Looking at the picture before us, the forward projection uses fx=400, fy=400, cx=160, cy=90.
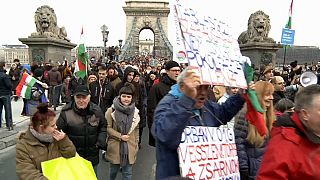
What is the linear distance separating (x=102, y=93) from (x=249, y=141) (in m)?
5.50

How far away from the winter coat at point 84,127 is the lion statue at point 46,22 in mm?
16438

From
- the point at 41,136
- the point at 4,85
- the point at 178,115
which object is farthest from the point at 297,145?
the point at 4,85

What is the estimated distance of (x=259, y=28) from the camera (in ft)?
72.6

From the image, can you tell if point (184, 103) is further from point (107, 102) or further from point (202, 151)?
point (107, 102)

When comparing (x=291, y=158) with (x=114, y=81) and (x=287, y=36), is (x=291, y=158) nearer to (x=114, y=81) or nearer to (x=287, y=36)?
(x=114, y=81)

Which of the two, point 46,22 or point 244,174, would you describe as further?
point 46,22

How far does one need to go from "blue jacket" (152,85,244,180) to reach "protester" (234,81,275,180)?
1.24 ft

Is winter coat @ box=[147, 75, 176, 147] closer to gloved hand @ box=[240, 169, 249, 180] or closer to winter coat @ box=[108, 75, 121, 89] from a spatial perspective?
winter coat @ box=[108, 75, 121, 89]

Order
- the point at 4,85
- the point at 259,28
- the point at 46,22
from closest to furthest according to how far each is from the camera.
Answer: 1. the point at 4,85
2. the point at 46,22
3. the point at 259,28

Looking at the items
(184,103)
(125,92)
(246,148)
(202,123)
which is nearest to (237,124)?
(246,148)

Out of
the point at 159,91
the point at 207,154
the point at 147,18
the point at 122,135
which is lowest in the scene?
the point at 122,135

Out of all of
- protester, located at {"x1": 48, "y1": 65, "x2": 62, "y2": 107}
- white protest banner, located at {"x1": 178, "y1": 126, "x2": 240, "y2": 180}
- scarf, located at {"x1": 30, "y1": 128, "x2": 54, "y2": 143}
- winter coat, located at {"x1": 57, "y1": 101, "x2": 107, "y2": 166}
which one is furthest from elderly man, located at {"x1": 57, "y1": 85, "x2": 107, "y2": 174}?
protester, located at {"x1": 48, "y1": 65, "x2": 62, "y2": 107}

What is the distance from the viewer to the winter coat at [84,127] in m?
4.79

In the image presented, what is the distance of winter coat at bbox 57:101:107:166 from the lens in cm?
479
